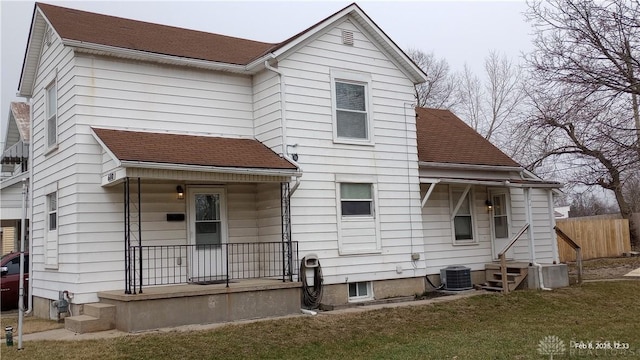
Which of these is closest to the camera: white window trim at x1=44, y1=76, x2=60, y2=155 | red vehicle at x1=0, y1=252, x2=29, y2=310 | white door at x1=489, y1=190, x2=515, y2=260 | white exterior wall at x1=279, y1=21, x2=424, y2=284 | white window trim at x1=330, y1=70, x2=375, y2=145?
white window trim at x1=44, y1=76, x2=60, y2=155

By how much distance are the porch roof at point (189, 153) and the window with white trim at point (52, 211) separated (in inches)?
85.9

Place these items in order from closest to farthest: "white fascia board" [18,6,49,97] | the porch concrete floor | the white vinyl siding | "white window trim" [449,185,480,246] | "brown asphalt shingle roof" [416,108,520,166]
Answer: the porch concrete floor
the white vinyl siding
"white fascia board" [18,6,49,97]
"white window trim" [449,185,480,246]
"brown asphalt shingle roof" [416,108,520,166]

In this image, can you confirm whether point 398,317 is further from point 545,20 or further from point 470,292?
point 545,20

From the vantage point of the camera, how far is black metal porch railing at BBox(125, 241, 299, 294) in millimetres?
11453

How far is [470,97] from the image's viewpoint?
134 ft

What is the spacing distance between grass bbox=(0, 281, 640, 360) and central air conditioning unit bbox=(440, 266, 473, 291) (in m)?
1.31

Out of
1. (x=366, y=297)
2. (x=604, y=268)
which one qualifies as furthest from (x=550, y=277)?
(x=604, y=268)

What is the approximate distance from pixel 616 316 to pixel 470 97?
30.6m

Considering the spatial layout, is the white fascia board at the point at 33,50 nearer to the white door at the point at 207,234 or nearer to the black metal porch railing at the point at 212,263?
the white door at the point at 207,234

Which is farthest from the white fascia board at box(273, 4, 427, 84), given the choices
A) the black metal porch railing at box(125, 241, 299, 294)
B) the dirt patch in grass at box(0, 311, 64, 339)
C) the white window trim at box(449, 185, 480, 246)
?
the dirt patch in grass at box(0, 311, 64, 339)

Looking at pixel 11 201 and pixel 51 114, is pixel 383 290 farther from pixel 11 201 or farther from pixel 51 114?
pixel 11 201

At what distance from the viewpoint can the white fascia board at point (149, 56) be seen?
1109cm

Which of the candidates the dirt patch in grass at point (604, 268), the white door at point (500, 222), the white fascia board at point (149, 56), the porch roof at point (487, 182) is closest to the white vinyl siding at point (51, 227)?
the white fascia board at point (149, 56)

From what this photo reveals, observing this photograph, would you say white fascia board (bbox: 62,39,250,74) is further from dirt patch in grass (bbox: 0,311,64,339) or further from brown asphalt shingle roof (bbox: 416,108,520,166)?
brown asphalt shingle roof (bbox: 416,108,520,166)
